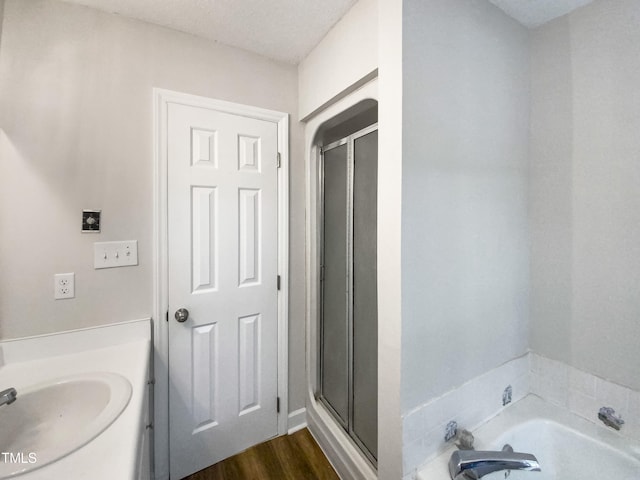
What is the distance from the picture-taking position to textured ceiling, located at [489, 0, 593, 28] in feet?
3.79

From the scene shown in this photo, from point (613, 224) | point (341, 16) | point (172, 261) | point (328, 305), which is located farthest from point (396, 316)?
point (341, 16)

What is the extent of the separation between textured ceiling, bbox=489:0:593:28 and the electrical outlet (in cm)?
228

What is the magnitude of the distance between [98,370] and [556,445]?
201cm

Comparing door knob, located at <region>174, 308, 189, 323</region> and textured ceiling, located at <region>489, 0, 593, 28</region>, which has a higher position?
textured ceiling, located at <region>489, 0, 593, 28</region>

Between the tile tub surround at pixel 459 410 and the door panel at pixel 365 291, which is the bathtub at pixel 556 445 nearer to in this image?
the tile tub surround at pixel 459 410

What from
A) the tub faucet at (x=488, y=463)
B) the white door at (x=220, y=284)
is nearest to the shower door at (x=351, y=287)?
the white door at (x=220, y=284)

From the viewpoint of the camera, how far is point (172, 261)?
1.36m

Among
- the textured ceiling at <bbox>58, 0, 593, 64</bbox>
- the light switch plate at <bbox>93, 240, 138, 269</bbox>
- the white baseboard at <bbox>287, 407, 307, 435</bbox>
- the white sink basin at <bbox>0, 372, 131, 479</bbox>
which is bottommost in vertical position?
the white baseboard at <bbox>287, 407, 307, 435</bbox>

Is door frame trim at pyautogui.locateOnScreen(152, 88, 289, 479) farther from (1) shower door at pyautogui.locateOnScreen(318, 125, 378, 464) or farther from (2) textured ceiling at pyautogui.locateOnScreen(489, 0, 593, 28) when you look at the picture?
(2) textured ceiling at pyautogui.locateOnScreen(489, 0, 593, 28)

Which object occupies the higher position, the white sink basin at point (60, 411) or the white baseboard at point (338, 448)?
the white sink basin at point (60, 411)

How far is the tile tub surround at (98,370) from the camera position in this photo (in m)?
0.58

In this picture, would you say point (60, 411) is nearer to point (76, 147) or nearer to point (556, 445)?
point (76, 147)

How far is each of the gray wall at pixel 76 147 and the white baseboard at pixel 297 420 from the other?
3.76ft

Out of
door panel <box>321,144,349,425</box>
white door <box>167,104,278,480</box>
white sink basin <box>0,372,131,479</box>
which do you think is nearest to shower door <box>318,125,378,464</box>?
door panel <box>321,144,349,425</box>
